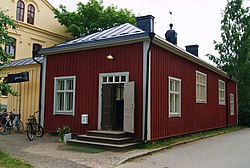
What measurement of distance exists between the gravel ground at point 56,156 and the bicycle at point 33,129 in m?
0.67

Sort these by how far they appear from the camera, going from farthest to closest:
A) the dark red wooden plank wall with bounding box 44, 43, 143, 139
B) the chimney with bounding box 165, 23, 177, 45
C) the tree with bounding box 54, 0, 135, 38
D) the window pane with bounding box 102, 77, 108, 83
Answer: the tree with bounding box 54, 0, 135, 38
the chimney with bounding box 165, 23, 177, 45
the window pane with bounding box 102, 77, 108, 83
the dark red wooden plank wall with bounding box 44, 43, 143, 139

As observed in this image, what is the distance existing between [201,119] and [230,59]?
545 inches

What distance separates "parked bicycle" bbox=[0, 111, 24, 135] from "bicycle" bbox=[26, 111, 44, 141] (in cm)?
163

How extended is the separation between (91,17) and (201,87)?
18082 millimetres

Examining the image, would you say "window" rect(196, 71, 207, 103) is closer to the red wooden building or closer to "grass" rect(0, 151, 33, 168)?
the red wooden building

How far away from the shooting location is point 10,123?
13.3 meters

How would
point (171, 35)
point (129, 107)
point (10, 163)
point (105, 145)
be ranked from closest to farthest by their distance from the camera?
point (10, 163), point (105, 145), point (129, 107), point (171, 35)

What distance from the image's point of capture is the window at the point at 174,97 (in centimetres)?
1178

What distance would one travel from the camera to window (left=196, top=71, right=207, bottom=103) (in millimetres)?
14841

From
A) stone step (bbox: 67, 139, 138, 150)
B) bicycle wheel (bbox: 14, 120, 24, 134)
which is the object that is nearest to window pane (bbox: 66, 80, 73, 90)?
stone step (bbox: 67, 139, 138, 150)

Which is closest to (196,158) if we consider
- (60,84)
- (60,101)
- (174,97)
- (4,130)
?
(174,97)

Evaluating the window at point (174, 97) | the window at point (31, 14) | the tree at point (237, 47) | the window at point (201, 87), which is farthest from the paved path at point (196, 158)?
the window at point (31, 14)

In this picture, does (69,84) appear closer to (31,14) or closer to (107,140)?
(107,140)

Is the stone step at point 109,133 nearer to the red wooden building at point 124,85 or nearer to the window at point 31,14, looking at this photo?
the red wooden building at point 124,85
